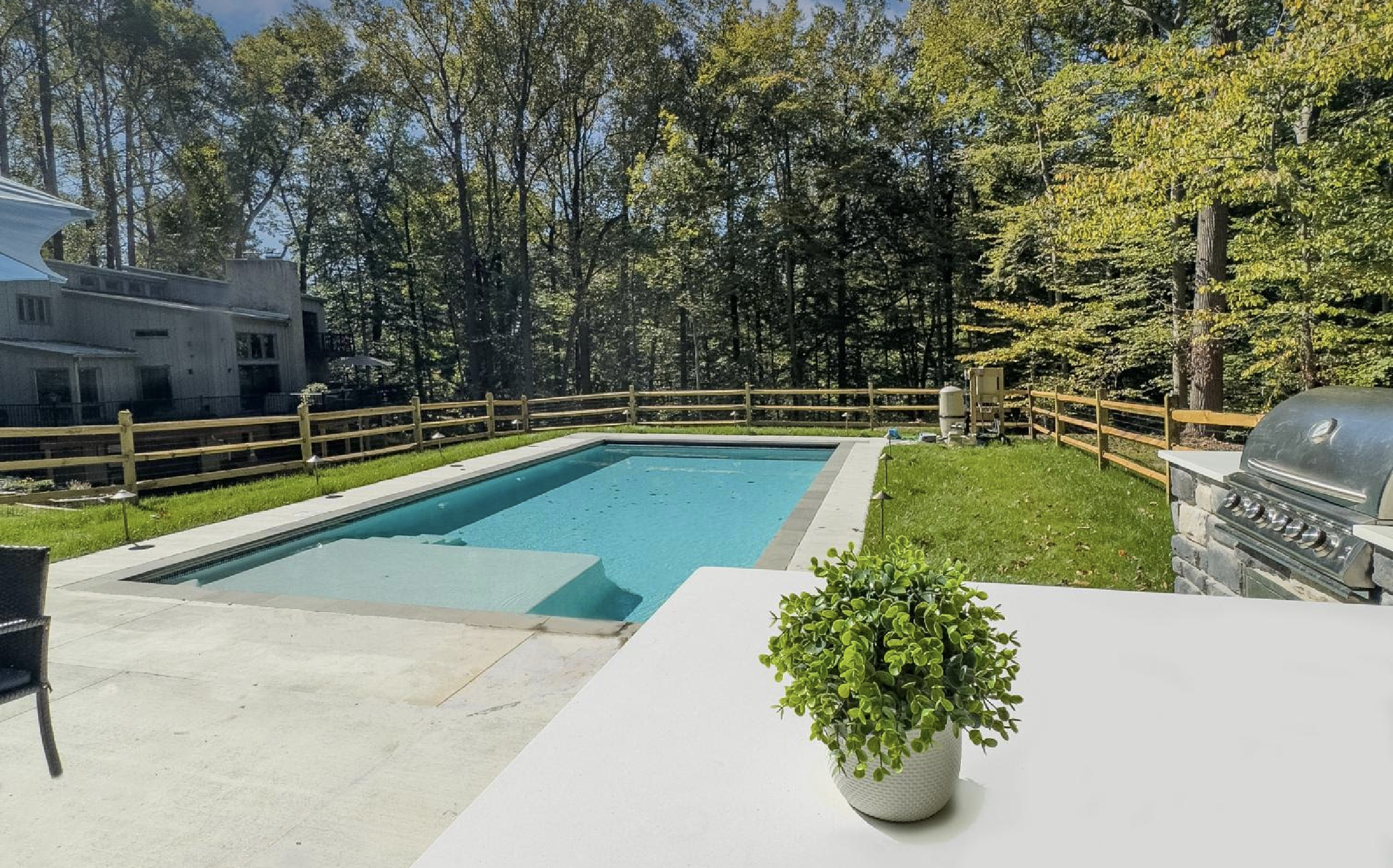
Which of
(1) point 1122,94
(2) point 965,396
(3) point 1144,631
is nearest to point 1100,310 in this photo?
(2) point 965,396

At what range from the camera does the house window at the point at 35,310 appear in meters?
15.3

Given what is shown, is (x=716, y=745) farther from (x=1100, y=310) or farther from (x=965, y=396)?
(x=965, y=396)

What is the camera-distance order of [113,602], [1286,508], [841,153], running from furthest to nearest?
1. [841,153]
2. [113,602]
3. [1286,508]

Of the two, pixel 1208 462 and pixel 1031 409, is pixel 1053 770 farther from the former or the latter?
pixel 1031 409

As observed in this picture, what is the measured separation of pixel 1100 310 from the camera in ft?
33.8

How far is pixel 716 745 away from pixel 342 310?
2811cm

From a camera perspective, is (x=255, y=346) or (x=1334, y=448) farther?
(x=255, y=346)

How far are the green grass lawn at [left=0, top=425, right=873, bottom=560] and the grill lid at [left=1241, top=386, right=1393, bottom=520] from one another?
6.47 m

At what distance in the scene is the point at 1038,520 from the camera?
5848 mm

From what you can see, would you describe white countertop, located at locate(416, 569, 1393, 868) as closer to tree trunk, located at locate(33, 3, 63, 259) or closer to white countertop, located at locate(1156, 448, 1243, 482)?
white countertop, located at locate(1156, 448, 1243, 482)

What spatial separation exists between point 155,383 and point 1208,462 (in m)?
20.4

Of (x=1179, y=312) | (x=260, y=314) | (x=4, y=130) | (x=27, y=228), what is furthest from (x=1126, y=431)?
(x=4, y=130)

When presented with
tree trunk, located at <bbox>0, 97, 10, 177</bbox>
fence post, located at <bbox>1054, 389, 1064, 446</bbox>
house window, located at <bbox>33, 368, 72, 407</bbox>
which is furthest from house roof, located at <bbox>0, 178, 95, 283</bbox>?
tree trunk, located at <bbox>0, 97, 10, 177</bbox>

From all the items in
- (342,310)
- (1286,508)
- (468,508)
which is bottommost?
(468,508)
